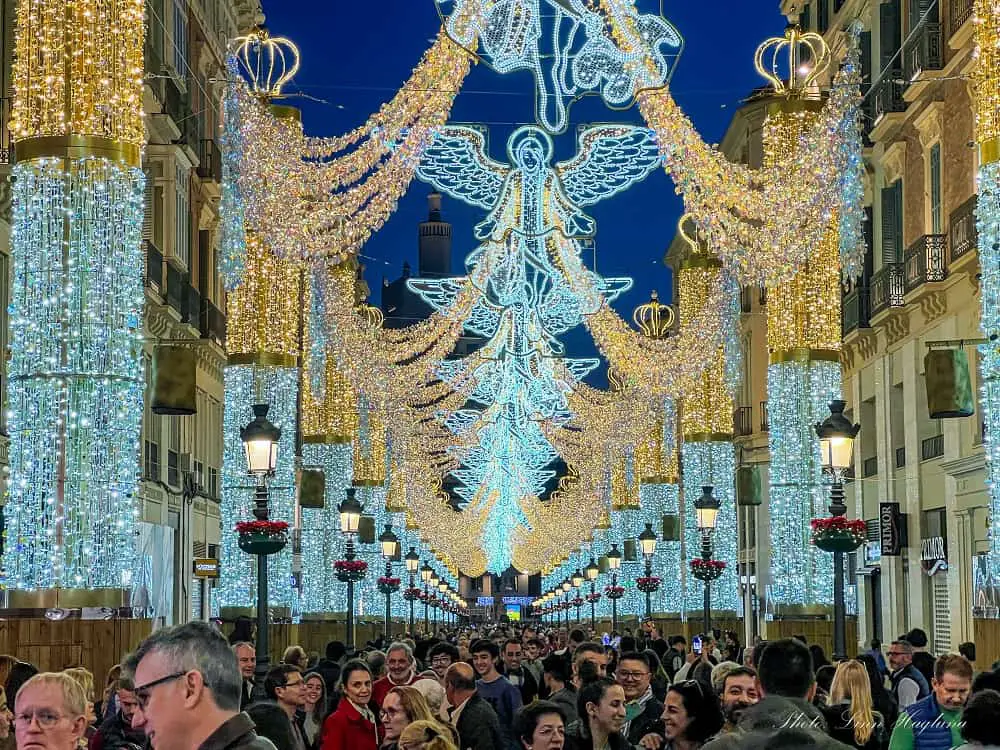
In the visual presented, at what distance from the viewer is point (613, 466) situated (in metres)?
52.6

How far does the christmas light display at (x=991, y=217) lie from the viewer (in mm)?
14398

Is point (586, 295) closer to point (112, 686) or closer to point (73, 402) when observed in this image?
point (73, 402)

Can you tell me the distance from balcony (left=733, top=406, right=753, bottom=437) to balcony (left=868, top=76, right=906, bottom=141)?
18.3 m

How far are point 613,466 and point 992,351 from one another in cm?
3818

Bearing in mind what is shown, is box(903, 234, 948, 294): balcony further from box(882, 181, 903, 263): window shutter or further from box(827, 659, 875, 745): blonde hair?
box(827, 659, 875, 745): blonde hair

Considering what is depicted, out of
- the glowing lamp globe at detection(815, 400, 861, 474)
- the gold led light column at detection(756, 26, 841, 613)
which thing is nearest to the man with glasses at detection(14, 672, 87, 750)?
the glowing lamp globe at detection(815, 400, 861, 474)

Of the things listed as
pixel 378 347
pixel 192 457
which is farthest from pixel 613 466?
pixel 378 347

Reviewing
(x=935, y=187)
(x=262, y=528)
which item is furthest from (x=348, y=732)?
(x=935, y=187)

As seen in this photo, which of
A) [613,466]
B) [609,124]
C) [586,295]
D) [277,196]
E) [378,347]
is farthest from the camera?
[613,466]

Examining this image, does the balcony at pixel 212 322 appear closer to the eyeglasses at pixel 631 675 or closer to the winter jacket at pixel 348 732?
the winter jacket at pixel 348 732

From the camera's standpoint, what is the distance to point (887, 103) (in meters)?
35.5

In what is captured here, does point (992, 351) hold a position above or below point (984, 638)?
above

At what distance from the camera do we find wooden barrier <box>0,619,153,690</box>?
14.8m

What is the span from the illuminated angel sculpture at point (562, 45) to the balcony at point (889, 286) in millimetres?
17341
